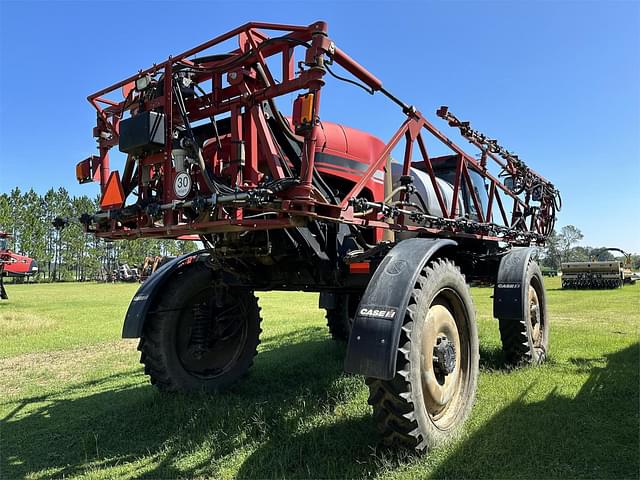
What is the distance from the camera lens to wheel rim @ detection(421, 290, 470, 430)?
11.5 ft

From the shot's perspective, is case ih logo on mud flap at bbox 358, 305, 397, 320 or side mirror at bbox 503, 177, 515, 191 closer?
case ih logo on mud flap at bbox 358, 305, 397, 320

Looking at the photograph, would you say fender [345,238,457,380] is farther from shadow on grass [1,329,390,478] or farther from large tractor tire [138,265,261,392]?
large tractor tire [138,265,261,392]

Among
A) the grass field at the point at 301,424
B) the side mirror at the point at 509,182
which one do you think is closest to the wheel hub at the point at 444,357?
the grass field at the point at 301,424

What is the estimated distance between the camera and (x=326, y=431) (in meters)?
3.69

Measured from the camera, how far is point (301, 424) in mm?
3861

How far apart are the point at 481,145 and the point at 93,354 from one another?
6.82 metres

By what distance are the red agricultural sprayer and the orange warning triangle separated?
1cm

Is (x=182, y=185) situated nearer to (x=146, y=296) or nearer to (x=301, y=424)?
(x=146, y=296)

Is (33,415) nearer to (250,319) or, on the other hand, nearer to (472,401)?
(250,319)

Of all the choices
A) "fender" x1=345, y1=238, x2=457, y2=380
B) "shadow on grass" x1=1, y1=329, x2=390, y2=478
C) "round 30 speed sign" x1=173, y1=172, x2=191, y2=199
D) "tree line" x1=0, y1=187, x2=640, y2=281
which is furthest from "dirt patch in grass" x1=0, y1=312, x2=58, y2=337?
"tree line" x1=0, y1=187, x2=640, y2=281

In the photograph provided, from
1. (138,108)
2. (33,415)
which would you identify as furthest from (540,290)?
(33,415)

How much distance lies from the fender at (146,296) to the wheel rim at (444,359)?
250 centimetres

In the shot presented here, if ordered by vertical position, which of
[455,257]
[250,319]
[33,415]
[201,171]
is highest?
[201,171]

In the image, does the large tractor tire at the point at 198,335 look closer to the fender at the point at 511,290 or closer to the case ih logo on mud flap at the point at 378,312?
the case ih logo on mud flap at the point at 378,312
